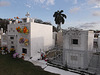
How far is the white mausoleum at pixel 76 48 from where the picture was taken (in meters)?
10.2

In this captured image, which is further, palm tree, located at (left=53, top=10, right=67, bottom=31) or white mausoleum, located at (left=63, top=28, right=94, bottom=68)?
palm tree, located at (left=53, top=10, right=67, bottom=31)

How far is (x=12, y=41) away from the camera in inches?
858

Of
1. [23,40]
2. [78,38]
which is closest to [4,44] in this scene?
[23,40]

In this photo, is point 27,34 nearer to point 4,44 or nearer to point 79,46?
point 79,46

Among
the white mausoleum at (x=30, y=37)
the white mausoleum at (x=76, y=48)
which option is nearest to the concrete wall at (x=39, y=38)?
the white mausoleum at (x=30, y=37)

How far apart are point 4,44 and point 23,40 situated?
1339cm

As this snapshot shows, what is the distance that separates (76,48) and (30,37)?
10618 mm

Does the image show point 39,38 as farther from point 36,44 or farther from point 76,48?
point 76,48

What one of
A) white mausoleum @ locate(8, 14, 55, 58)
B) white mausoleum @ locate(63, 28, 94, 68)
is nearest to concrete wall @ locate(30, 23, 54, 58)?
white mausoleum @ locate(8, 14, 55, 58)

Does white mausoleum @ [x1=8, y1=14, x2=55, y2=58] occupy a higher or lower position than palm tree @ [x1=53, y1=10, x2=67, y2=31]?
lower

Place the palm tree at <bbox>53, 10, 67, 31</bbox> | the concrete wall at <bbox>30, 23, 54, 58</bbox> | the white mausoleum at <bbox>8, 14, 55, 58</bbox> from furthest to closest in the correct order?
the palm tree at <bbox>53, 10, 67, 31</bbox>
the concrete wall at <bbox>30, 23, 54, 58</bbox>
the white mausoleum at <bbox>8, 14, 55, 58</bbox>

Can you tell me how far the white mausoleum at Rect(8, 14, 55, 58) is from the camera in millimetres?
17031

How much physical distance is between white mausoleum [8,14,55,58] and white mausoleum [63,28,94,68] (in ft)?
24.6

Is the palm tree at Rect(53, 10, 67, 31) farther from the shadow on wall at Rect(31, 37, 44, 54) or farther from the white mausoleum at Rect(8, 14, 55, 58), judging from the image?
the shadow on wall at Rect(31, 37, 44, 54)
